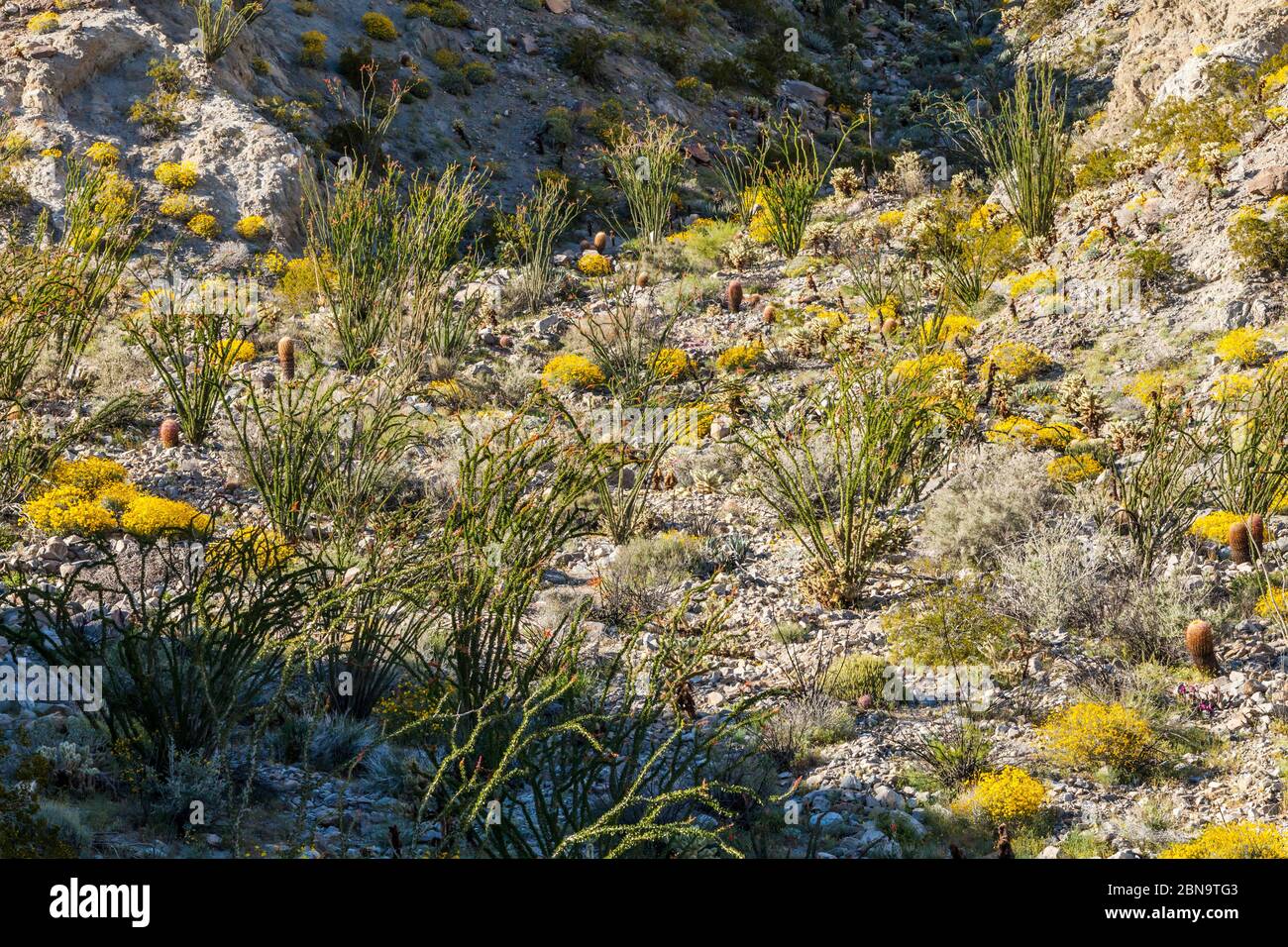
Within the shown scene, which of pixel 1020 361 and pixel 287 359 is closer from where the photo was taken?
pixel 1020 361

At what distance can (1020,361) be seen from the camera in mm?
9023

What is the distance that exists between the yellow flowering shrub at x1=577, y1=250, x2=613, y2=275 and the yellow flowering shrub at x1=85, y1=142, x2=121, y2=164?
5.61 metres

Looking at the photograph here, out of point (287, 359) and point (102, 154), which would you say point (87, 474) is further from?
point (102, 154)

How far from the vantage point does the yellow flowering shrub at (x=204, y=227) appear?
481 inches

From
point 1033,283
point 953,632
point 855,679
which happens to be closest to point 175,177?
point 1033,283

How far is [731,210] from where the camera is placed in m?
14.6

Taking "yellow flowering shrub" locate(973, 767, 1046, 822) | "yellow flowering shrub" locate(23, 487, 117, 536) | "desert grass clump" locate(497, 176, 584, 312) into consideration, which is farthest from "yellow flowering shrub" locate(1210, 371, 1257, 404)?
"yellow flowering shrub" locate(23, 487, 117, 536)

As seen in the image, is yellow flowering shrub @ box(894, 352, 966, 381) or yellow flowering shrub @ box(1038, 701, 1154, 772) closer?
yellow flowering shrub @ box(1038, 701, 1154, 772)

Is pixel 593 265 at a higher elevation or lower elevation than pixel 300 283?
higher

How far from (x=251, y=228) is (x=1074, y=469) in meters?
9.58

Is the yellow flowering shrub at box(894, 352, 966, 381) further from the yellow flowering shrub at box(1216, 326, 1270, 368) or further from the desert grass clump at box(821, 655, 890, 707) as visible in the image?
the desert grass clump at box(821, 655, 890, 707)

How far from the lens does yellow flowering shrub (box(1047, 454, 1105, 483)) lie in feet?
23.7

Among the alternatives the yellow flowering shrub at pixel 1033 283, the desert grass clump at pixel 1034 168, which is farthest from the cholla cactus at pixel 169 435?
the desert grass clump at pixel 1034 168
